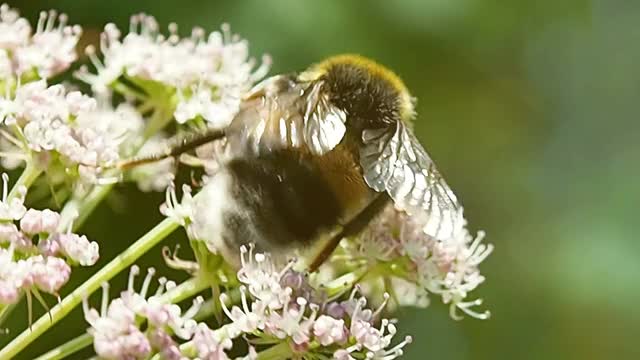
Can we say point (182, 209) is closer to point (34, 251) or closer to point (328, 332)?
point (34, 251)

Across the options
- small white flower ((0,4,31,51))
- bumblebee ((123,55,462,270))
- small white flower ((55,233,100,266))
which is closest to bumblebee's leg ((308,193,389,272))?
bumblebee ((123,55,462,270))

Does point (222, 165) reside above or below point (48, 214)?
above

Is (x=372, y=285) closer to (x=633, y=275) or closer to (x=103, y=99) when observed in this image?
(x=103, y=99)

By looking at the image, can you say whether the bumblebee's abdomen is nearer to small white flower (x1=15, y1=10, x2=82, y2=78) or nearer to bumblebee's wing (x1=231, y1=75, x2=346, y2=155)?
bumblebee's wing (x1=231, y1=75, x2=346, y2=155)

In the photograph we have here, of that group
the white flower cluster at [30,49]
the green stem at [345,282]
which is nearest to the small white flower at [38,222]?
the white flower cluster at [30,49]

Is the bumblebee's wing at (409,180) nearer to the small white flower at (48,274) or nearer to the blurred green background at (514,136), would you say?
the small white flower at (48,274)

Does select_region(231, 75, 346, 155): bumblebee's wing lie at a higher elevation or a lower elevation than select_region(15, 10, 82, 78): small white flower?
higher

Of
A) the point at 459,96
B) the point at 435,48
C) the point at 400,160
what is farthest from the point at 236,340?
the point at 459,96
